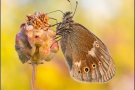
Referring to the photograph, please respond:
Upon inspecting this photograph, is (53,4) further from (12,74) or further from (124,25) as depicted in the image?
(12,74)

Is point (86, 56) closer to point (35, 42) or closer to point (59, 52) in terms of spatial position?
point (35, 42)

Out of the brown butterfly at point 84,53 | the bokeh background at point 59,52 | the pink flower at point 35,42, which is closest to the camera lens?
the pink flower at point 35,42

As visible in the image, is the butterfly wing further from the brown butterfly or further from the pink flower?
the pink flower

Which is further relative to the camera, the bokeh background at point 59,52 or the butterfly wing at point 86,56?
the bokeh background at point 59,52

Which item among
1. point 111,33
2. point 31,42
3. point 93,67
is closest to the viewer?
point 31,42

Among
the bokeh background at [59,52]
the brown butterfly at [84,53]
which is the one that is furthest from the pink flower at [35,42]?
the bokeh background at [59,52]

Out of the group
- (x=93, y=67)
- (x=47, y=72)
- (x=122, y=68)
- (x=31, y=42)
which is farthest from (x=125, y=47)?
(x=31, y=42)

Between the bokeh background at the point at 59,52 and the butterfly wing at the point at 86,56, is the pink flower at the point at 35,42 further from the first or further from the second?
the bokeh background at the point at 59,52
